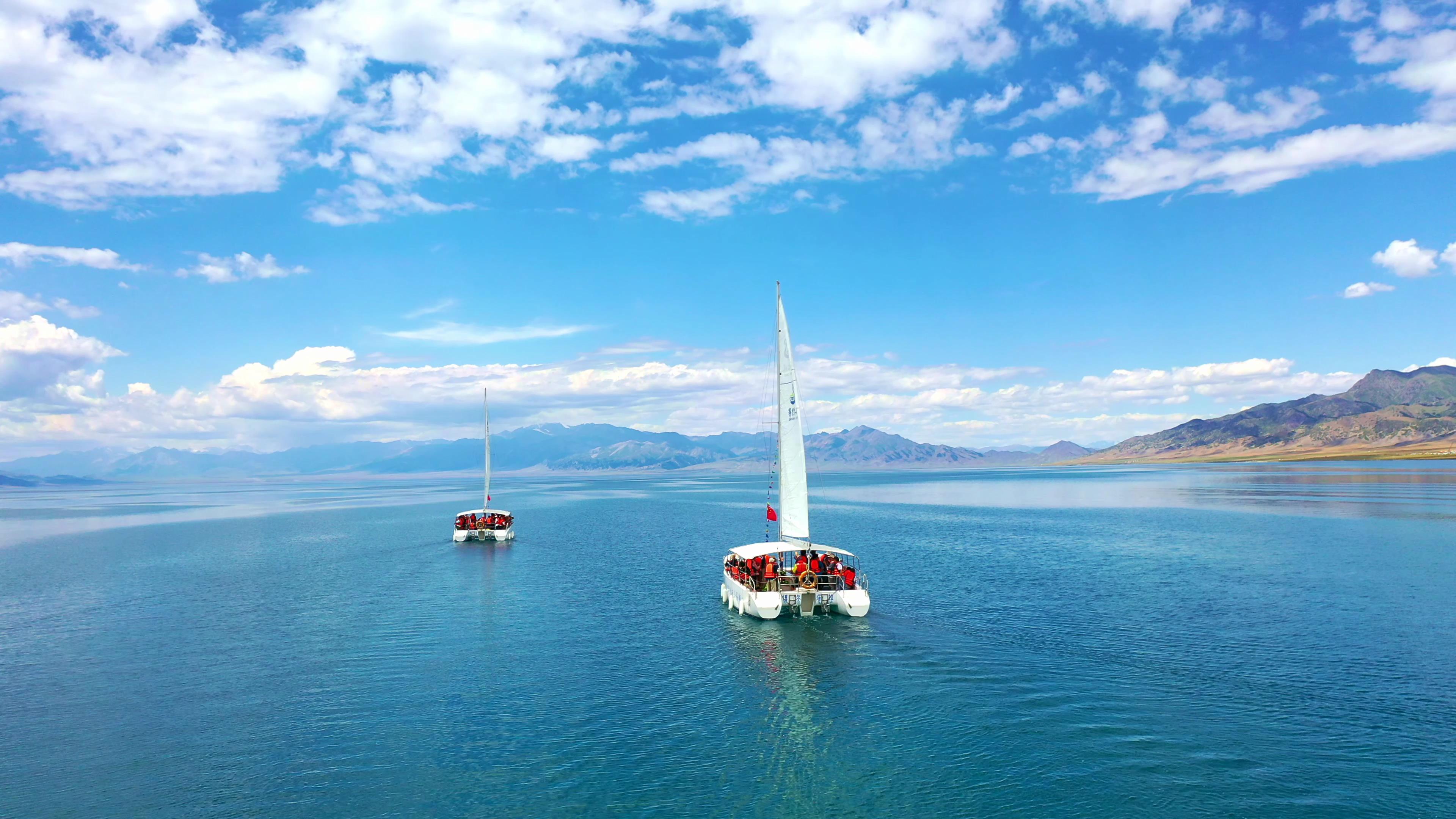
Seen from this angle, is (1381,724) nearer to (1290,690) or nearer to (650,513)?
(1290,690)

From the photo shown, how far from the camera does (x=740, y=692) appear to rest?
37.8 metres

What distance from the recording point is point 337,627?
173ft

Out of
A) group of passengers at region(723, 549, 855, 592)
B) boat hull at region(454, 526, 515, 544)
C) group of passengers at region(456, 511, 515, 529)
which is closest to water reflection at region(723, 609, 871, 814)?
group of passengers at region(723, 549, 855, 592)

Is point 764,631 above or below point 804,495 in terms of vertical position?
below

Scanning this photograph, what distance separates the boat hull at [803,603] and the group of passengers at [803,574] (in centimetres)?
54

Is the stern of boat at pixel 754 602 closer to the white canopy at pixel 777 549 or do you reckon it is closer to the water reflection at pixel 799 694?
the water reflection at pixel 799 694

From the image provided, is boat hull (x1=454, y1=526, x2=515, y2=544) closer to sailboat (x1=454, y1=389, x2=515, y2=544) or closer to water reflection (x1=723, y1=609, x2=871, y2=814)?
sailboat (x1=454, y1=389, x2=515, y2=544)

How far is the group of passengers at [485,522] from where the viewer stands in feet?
346

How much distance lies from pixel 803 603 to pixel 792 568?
712 centimetres

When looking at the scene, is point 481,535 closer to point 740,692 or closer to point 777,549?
point 777,549

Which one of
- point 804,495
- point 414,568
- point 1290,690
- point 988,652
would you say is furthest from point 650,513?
point 1290,690

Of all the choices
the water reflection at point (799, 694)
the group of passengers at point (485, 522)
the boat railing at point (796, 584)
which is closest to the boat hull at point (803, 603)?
the boat railing at point (796, 584)

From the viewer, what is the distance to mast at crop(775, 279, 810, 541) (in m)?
54.9

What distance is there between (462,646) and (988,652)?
102ft
